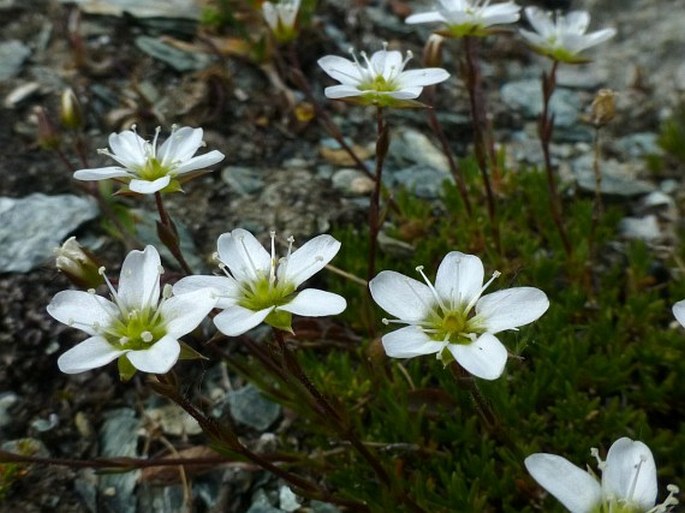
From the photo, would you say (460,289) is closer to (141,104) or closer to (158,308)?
(158,308)

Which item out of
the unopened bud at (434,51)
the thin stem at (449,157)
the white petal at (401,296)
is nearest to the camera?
the white petal at (401,296)

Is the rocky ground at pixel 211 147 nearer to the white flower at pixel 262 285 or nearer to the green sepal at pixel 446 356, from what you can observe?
the white flower at pixel 262 285

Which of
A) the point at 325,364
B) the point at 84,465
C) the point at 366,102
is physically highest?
the point at 366,102

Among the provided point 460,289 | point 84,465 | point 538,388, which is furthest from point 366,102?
point 84,465

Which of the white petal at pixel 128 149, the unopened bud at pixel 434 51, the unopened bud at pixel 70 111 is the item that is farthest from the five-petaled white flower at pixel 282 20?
the white petal at pixel 128 149

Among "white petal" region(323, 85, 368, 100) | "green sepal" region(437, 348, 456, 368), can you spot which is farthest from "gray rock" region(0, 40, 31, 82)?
"green sepal" region(437, 348, 456, 368)
